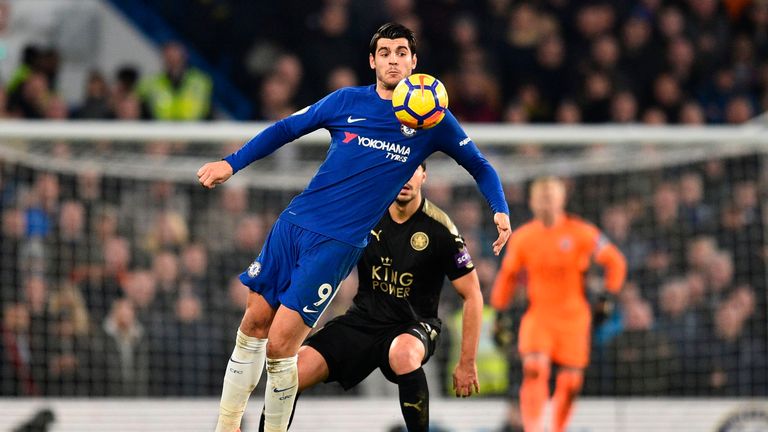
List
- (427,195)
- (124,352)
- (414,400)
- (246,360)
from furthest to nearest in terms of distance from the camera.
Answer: (427,195)
(124,352)
(414,400)
(246,360)

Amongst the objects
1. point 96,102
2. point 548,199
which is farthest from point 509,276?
point 96,102

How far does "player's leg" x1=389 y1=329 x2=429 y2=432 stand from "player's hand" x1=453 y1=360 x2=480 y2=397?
6.5 inches

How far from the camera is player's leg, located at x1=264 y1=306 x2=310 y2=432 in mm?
5941

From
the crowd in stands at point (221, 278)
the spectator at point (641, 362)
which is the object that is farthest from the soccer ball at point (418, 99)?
the spectator at point (641, 362)

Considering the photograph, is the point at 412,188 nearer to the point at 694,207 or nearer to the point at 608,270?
the point at 608,270

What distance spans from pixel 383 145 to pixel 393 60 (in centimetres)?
40

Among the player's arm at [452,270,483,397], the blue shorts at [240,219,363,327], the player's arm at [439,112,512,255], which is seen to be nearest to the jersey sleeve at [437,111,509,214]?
the player's arm at [439,112,512,255]

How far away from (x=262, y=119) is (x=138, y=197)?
1.85 meters

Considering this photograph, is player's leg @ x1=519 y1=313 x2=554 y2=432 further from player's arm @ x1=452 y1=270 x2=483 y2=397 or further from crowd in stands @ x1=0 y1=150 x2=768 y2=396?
player's arm @ x1=452 y1=270 x2=483 y2=397

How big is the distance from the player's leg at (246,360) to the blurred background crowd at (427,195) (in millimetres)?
4214

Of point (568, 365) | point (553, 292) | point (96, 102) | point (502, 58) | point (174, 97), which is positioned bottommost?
point (568, 365)

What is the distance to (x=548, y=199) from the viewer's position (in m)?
9.54

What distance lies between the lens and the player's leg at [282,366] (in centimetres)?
594

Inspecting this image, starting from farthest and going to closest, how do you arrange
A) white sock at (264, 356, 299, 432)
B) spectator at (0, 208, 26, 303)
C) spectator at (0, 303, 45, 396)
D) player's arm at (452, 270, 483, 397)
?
spectator at (0, 208, 26, 303), spectator at (0, 303, 45, 396), player's arm at (452, 270, 483, 397), white sock at (264, 356, 299, 432)
